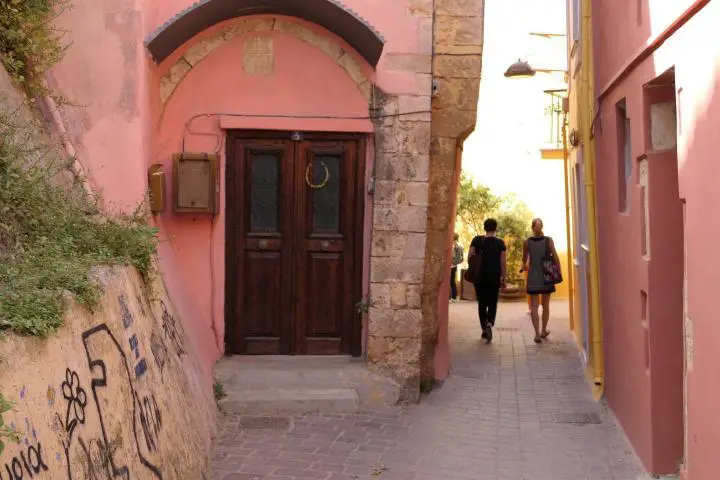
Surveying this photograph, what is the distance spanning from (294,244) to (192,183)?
46.2 inches

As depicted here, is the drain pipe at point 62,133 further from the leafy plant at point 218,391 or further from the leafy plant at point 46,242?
the leafy plant at point 218,391

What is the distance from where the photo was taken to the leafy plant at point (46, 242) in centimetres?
402

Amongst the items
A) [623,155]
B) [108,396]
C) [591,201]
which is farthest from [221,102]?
[108,396]

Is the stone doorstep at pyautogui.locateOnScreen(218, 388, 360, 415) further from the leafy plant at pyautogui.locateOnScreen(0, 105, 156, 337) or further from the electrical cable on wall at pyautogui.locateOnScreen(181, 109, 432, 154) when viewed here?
the electrical cable on wall at pyautogui.locateOnScreen(181, 109, 432, 154)

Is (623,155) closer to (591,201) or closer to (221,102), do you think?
(591,201)

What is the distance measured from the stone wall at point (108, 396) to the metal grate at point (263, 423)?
782 mm

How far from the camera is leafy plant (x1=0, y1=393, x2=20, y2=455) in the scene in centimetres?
313

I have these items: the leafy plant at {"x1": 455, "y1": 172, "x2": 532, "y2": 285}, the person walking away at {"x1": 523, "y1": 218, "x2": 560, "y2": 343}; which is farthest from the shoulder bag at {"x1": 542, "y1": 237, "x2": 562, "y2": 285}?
the leafy plant at {"x1": 455, "y1": 172, "x2": 532, "y2": 285}

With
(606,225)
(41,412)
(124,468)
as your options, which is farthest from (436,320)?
(41,412)

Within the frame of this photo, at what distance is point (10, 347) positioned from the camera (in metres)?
3.54

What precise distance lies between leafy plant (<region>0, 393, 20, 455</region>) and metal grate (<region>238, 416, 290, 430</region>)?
15.0 feet

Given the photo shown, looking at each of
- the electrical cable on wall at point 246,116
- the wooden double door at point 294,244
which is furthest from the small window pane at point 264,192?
the electrical cable on wall at point 246,116

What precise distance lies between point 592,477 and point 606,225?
300 centimetres

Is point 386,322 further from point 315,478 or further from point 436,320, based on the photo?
point 315,478
